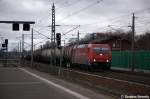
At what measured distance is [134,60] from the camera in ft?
148

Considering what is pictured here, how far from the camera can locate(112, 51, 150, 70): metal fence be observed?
4300cm

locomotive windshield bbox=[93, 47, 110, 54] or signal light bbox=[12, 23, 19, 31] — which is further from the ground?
signal light bbox=[12, 23, 19, 31]

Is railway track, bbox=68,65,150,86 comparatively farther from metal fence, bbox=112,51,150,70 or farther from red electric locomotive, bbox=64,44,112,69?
metal fence, bbox=112,51,150,70

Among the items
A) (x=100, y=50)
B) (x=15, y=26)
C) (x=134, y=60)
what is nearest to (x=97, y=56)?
(x=100, y=50)

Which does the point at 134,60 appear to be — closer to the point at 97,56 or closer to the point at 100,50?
the point at 100,50

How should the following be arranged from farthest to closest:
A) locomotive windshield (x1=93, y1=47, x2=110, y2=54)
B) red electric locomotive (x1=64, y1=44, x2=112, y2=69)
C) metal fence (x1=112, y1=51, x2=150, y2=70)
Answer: metal fence (x1=112, y1=51, x2=150, y2=70) < locomotive windshield (x1=93, y1=47, x2=110, y2=54) < red electric locomotive (x1=64, y1=44, x2=112, y2=69)

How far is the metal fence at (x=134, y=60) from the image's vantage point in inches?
1693

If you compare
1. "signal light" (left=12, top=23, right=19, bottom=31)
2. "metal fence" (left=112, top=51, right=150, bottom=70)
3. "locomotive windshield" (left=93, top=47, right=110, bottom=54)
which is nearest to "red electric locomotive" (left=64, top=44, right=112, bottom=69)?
"locomotive windshield" (left=93, top=47, right=110, bottom=54)

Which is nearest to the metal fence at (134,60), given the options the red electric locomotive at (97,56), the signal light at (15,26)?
the red electric locomotive at (97,56)

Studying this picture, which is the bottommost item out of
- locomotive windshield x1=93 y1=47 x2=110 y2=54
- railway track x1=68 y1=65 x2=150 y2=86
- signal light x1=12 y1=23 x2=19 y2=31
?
railway track x1=68 y1=65 x2=150 y2=86

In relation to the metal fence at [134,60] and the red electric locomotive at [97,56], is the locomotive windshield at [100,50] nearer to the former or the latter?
the red electric locomotive at [97,56]

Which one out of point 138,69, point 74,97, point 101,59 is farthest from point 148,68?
point 74,97

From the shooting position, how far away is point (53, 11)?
43.3 m

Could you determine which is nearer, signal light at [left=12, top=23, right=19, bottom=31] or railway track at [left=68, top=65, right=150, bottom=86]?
railway track at [left=68, top=65, right=150, bottom=86]
